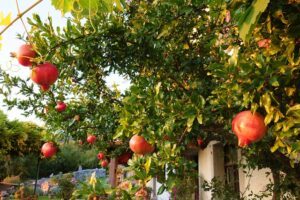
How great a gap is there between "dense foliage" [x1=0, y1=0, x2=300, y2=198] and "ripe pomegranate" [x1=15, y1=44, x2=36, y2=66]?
0.06m

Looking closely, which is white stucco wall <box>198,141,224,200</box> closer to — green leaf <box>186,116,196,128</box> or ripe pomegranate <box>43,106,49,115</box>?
ripe pomegranate <box>43,106,49,115</box>

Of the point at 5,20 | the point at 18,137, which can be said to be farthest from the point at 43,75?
the point at 18,137

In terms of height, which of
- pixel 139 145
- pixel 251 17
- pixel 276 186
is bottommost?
pixel 276 186

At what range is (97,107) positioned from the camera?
14.9 feet

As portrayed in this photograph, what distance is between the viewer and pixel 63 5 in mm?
1184

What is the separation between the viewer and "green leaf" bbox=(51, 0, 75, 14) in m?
1.18

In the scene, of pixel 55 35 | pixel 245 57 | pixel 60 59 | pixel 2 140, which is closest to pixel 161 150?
pixel 245 57

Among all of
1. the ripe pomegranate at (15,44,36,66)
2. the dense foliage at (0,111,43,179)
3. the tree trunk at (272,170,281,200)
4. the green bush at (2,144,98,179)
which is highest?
the green bush at (2,144,98,179)

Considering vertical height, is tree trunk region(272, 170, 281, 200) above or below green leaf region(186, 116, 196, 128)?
below

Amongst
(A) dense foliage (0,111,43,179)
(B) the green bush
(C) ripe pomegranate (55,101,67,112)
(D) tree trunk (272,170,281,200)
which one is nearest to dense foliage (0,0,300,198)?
(C) ripe pomegranate (55,101,67,112)

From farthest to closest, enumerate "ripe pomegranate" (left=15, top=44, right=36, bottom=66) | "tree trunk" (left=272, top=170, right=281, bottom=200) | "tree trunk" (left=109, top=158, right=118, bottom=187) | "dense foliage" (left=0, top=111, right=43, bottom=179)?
1. "tree trunk" (left=109, top=158, right=118, bottom=187)
2. "dense foliage" (left=0, top=111, right=43, bottom=179)
3. "tree trunk" (left=272, top=170, right=281, bottom=200)
4. "ripe pomegranate" (left=15, top=44, right=36, bottom=66)

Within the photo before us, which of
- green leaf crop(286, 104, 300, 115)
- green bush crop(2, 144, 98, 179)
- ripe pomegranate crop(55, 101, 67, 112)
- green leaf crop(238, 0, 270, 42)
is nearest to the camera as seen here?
green leaf crop(238, 0, 270, 42)

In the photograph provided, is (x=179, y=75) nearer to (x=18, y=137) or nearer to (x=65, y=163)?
(x=18, y=137)

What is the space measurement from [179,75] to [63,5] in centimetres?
211
